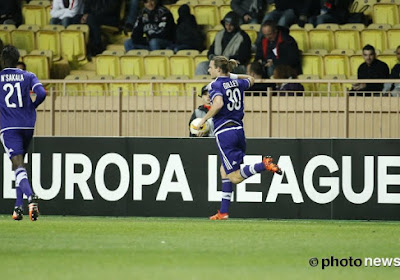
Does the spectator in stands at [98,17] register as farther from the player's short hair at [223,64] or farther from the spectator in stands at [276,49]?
the player's short hair at [223,64]

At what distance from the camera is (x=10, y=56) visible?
44.6 feet

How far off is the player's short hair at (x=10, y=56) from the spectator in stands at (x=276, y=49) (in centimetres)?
586

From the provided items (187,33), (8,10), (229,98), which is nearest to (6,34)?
(8,10)

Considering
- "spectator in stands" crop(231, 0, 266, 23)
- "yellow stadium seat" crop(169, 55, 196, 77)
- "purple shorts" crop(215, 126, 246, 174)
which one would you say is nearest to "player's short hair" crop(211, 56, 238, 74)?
"purple shorts" crop(215, 126, 246, 174)

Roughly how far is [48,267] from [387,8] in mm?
12164

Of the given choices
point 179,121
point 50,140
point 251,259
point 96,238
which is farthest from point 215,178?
point 251,259

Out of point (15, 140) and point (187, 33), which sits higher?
point (187, 33)

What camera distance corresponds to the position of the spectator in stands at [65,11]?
2164cm

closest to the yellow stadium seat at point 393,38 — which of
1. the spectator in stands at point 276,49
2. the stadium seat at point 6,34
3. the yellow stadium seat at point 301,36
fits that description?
the yellow stadium seat at point 301,36

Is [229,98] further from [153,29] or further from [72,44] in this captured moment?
[72,44]

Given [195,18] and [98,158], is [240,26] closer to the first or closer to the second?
[195,18]

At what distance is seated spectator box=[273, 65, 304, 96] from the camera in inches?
629

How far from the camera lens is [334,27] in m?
19.4

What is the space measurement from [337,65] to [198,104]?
3.42 metres
